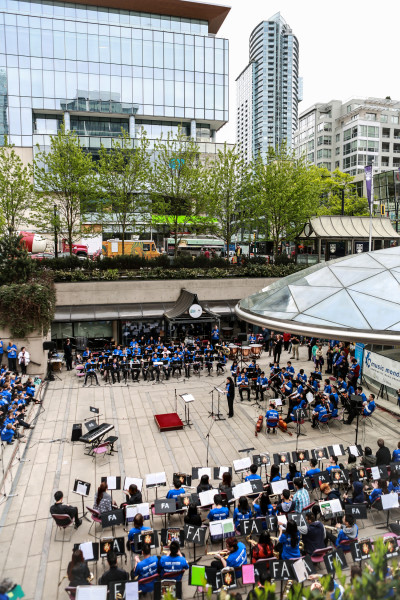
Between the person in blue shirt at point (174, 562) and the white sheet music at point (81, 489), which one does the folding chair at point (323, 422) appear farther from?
the person in blue shirt at point (174, 562)

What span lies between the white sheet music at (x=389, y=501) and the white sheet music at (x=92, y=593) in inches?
266

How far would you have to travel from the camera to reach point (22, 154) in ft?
196

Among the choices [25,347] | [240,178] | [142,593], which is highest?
[240,178]

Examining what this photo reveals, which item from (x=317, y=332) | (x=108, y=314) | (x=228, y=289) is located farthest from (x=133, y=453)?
(x=228, y=289)

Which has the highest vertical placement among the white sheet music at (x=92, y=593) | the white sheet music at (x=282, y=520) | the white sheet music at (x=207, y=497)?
the white sheet music at (x=92, y=593)

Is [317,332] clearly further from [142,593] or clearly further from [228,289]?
[228,289]

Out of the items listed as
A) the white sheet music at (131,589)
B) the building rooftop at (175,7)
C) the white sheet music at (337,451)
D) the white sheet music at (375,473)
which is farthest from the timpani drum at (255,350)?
the building rooftop at (175,7)

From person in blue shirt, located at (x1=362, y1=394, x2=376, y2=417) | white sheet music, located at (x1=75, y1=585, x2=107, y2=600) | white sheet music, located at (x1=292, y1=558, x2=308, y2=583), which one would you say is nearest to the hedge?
person in blue shirt, located at (x1=362, y1=394, x2=376, y2=417)

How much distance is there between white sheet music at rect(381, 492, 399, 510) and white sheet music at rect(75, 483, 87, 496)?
728 cm

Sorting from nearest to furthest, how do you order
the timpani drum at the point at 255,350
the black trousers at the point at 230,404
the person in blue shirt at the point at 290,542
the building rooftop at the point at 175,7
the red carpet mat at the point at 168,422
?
the person in blue shirt at the point at 290,542 < the red carpet mat at the point at 168,422 < the black trousers at the point at 230,404 < the timpani drum at the point at 255,350 < the building rooftop at the point at 175,7

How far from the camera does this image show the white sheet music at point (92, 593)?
6.49 metres

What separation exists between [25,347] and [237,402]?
12.4 meters

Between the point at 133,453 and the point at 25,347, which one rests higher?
the point at 25,347

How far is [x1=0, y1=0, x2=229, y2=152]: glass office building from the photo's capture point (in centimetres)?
6000
